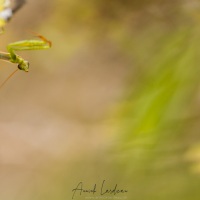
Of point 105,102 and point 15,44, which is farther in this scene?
point 105,102

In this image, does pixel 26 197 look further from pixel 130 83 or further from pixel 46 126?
pixel 130 83

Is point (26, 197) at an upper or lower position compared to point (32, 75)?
lower

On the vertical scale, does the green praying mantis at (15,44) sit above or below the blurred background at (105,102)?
below

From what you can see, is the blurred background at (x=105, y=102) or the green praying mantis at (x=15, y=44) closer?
the green praying mantis at (x=15, y=44)

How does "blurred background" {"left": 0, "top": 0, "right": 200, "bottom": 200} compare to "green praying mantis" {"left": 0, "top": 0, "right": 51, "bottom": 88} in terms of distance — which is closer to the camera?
"green praying mantis" {"left": 0, "top": 0, "right": 51, "bottom": 88}

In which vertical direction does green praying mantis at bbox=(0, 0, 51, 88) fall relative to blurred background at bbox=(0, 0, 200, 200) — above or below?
below

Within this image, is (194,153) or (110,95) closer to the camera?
(194,153)

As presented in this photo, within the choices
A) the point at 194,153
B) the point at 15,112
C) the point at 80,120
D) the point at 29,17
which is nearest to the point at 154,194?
the point at 194,153

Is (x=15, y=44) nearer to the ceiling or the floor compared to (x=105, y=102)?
nearer to the floor
